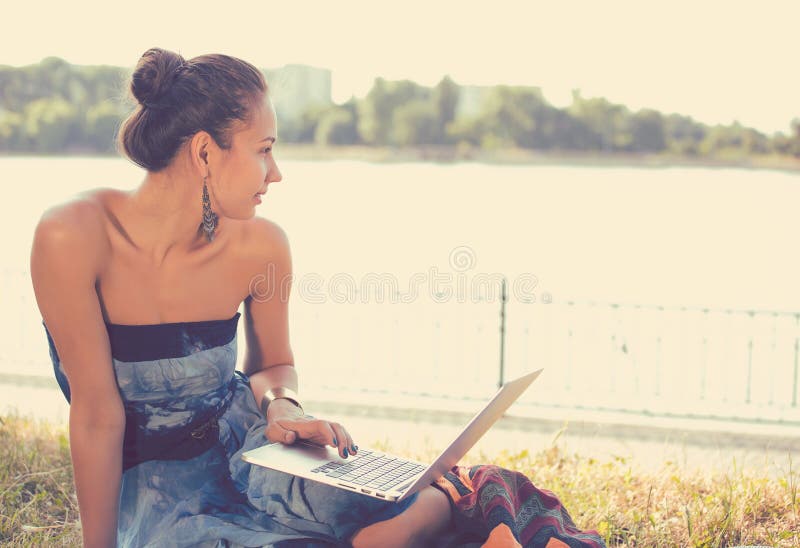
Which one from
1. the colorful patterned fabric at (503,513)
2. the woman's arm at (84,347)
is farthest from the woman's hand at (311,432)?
the woman's arm at (84,347)

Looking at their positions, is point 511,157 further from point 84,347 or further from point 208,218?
point 84,347

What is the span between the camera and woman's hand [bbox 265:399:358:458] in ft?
6.18

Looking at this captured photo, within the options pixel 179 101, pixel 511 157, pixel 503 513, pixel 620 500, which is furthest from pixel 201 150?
pixel 511 157

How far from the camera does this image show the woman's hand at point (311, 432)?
188 centimetres

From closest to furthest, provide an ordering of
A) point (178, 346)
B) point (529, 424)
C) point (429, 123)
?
1. point (178, 346)
2. point (529, 424)
3. point (429, 123)

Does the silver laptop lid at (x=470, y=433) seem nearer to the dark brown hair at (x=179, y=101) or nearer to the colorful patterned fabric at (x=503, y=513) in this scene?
the colorful patterned fabric at (x=503, y=513)

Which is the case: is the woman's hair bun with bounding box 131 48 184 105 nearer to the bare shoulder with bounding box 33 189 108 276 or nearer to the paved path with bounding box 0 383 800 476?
the bare shoulder with bounding box 33 189 108 276

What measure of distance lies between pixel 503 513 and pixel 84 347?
3.25 feet

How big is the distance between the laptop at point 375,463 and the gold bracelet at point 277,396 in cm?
21

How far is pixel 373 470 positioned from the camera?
5.92ft

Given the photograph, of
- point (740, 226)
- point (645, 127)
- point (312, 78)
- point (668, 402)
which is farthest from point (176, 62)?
point (740, 226)

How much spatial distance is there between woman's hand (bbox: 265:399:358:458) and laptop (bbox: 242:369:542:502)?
0.02 metres

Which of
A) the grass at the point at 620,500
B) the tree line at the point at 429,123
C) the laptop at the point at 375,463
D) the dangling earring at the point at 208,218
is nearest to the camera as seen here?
the laptop at the point at 375,463

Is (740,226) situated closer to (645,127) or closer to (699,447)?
(645,127)
